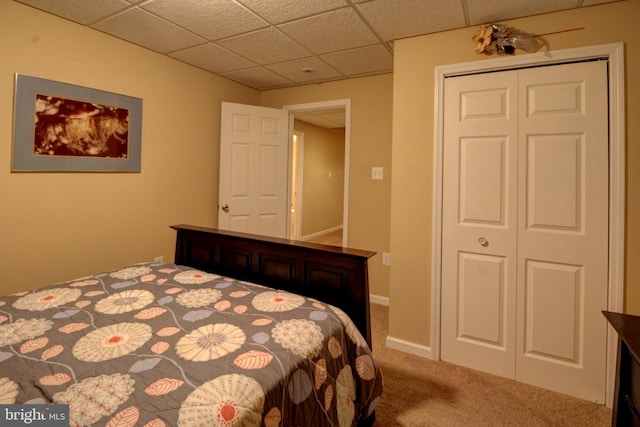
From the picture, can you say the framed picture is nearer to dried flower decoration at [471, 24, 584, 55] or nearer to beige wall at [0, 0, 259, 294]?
beige wall at [0, 0, 259, 294]

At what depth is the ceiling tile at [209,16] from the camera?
203 cm

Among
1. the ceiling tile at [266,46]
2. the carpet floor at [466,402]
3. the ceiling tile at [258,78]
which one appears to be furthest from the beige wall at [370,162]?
the carpet floor at [466,402]

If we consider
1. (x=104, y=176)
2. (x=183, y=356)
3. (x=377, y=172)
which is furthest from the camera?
(x=377, y=172)

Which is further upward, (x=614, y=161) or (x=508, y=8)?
(x=508, y=8)

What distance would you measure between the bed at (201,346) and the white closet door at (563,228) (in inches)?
47.4

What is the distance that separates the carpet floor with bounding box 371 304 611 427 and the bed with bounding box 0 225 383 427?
32cm

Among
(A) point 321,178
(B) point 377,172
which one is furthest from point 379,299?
(A) point 321,178

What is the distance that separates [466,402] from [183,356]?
1.65m

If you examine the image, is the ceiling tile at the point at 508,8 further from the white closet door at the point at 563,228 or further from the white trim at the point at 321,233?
the white trim at the point at 321,233

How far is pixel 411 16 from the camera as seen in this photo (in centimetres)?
209

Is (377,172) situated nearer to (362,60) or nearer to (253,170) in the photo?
(362,60)

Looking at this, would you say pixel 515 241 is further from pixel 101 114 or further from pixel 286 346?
pixel 101 114

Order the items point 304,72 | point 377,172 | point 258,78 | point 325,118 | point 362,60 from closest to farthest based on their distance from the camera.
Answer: point 362,60, point 304,72, point 377,172, point 258,78, point 325,118

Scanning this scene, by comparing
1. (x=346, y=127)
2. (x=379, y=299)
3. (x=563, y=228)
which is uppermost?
(x=346, y=127)
